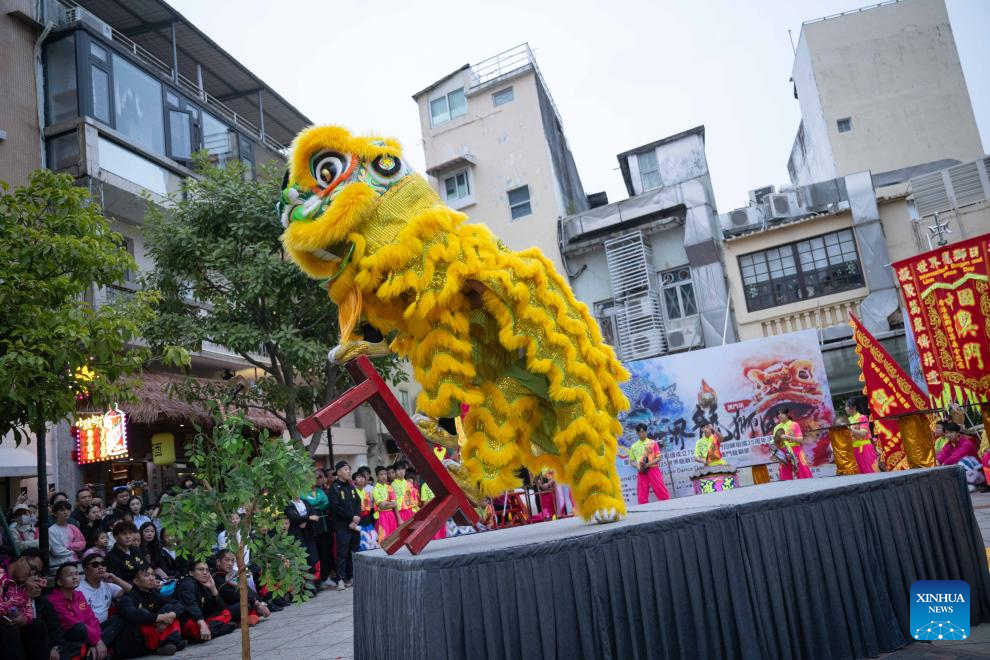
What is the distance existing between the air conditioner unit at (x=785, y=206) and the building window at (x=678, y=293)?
216 centimetres

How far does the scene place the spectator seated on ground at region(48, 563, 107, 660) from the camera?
17.2ft

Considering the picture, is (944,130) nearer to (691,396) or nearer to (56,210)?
(691,396)

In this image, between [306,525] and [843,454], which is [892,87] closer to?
[843,454]

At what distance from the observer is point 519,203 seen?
18797 mm

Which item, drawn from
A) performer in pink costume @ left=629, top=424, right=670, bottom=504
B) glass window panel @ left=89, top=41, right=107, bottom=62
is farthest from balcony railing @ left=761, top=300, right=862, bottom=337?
glass window panel @ left=89, top=41, right=107, bottom=62

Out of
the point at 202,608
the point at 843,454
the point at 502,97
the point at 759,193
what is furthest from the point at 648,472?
the point at 502,97

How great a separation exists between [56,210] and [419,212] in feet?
10.9

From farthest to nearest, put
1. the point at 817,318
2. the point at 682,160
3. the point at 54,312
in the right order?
the point at 682,160 → the point at 817,318 → the point at 54,312

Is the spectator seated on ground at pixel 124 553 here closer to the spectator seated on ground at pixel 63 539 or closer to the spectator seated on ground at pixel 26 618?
the spectator seated on ground at pixel 63 539

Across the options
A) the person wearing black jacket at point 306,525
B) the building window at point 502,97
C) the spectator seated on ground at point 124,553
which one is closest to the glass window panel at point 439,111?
the building window at point 502,97

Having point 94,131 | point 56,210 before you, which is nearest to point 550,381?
point 56,210

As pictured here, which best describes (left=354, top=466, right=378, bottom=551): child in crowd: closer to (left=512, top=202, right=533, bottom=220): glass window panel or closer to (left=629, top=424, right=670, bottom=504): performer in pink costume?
(left=629, top=424, right=670, bottom=504): performer in pink costume

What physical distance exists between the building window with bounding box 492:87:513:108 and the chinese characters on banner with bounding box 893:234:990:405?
12775 mm

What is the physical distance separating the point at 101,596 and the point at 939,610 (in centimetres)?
569
